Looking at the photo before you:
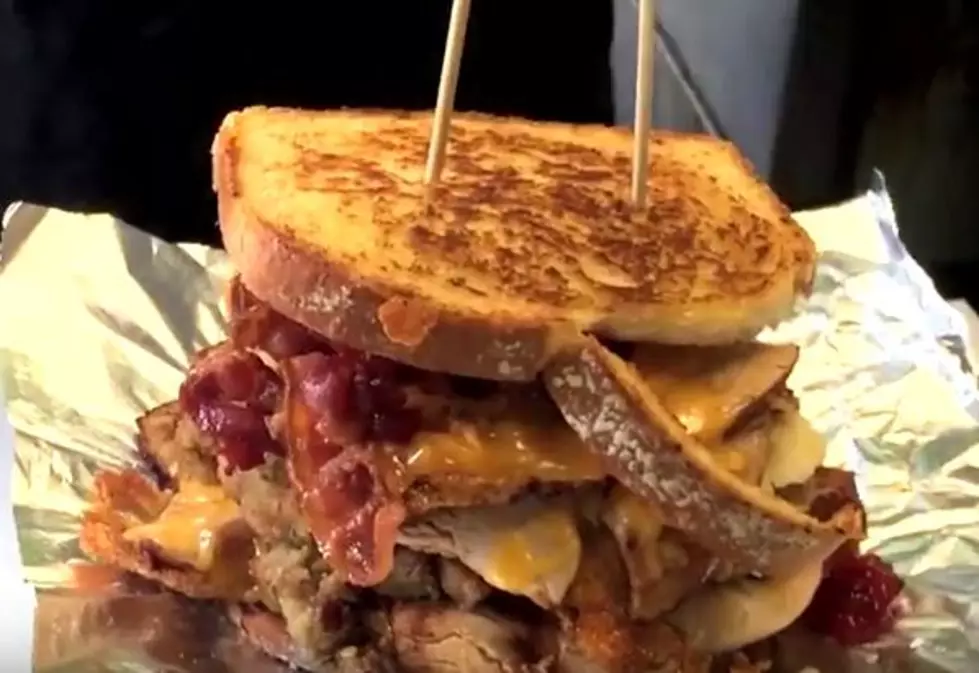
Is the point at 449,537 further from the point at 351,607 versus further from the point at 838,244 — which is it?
the point at 838,244

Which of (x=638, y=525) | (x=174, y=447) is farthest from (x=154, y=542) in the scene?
(x=638, y=525)

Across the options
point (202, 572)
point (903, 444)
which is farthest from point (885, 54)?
point (202, 572)

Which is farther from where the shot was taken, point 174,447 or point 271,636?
point 174,447

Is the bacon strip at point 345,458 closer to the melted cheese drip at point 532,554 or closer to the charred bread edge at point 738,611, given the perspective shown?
the melted cheese drip at point 532,554

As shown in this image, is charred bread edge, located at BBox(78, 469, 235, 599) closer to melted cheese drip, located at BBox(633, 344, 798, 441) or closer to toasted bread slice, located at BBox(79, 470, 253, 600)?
toasted bread slice, located at BBox(79, 470, 253, 600)

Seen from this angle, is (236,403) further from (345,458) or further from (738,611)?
(738,611)

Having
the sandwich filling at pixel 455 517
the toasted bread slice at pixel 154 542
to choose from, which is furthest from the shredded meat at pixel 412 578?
the toasted bread slice at pixel 154 542

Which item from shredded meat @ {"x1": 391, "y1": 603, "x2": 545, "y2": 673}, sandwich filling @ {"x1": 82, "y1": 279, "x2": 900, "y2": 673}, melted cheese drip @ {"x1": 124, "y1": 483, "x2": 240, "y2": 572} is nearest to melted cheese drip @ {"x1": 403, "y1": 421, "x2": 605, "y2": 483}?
sandwich filling @ {"x1": 82, "y1": 279, "x2": 900, "y2": 673}
